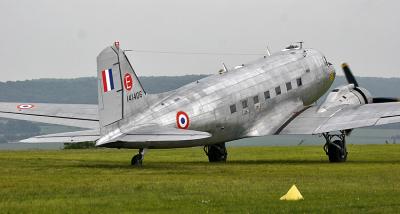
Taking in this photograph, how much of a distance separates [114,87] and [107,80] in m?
0.35

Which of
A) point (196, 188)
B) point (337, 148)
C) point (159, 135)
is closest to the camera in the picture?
point (196, 188)

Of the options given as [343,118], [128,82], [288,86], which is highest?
[288,86]

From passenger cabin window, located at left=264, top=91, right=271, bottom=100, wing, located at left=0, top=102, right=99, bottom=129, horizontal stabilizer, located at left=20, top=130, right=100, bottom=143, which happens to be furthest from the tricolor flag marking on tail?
passenger cabin window, located at left=264, top=91, right=271, bottom=100

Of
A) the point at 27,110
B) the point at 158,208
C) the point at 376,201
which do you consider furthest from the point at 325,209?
the point at 27,110

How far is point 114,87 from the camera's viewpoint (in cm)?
3472

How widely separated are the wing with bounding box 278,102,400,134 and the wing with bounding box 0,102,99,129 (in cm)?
842

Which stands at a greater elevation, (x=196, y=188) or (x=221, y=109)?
(x=221, y=109)

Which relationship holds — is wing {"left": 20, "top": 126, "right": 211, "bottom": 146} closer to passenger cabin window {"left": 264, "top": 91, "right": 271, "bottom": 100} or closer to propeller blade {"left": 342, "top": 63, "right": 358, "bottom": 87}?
passenger cabin window {"left": 264, "top": 91, "right": 271, "bottom": 100}

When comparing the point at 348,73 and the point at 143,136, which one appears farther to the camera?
the point at 348,73

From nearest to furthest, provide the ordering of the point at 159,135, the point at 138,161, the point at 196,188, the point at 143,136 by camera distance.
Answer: the point at 196,188 → the point at 159,135 → the point at 143,136 → the point at 138,161

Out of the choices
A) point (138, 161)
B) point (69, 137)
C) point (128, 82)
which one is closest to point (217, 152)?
point (138, 161)

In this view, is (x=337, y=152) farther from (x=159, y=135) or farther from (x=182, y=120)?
(x=159, y=135)

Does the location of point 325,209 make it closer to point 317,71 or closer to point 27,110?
point 27,110

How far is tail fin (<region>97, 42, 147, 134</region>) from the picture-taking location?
113ft
